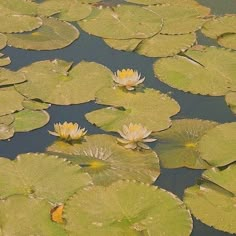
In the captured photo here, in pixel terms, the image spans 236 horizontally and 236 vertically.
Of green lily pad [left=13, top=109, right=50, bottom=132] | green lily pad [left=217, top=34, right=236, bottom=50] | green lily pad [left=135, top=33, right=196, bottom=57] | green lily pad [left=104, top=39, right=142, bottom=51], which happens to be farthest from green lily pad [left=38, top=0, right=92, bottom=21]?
green lily pad [left=13, top=109, right=50, bottom=132]

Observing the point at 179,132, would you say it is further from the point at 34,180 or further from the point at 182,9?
the point at 182,9

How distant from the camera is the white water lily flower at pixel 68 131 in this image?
2.10 meters

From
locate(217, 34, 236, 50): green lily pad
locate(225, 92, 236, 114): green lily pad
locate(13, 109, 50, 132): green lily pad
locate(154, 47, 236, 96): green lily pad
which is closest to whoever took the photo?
locate(13, 109, 50, 132): green lily pad

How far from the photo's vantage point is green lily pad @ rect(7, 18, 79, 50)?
110 inches

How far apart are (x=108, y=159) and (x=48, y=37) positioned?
1.07 meters

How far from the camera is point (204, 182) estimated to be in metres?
1.94

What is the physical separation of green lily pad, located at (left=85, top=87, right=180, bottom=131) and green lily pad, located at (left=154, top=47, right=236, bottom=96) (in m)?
0.16

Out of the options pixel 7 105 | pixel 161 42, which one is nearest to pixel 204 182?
pixel 7 105

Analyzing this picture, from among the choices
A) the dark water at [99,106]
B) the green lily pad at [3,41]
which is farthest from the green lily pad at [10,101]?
the green lily pad at [3,41]

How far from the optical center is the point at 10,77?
249 centimetres

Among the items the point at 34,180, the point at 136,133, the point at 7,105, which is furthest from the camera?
the point at 7,105

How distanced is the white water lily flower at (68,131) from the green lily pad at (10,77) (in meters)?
0.43

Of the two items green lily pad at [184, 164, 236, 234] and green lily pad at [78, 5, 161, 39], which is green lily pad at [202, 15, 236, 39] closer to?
green lily pad at [78, 5, 161, 39]

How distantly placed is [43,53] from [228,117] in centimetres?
101
